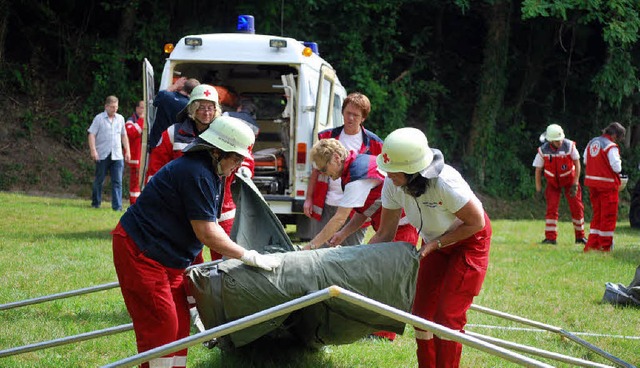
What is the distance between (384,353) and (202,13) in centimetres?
1694

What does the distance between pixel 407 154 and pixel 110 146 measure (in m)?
11.0

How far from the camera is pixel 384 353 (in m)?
6.00

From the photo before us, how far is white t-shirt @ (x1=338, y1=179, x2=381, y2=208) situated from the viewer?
598 centimetres

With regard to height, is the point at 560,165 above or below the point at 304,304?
below

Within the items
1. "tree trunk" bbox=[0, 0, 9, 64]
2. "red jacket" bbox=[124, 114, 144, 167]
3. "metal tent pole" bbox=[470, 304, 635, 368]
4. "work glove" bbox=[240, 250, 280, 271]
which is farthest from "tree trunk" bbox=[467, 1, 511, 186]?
"work glove" bbox=[240, 250, 280, 271]

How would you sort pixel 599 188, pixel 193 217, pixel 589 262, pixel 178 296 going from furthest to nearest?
pixel 599 188
pixel 589 262
pixel 178 296
pixel 193 217

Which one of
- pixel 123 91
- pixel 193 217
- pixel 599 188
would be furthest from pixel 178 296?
pixel 123 91

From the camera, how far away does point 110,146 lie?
14852 millimetres

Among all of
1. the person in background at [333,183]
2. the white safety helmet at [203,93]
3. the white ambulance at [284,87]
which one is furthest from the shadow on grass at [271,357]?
the white ambulance at [284,87]

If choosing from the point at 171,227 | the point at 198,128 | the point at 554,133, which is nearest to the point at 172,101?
the point at 198,128

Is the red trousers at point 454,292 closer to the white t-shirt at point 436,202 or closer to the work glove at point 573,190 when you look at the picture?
the white t-shirt at point 436,202

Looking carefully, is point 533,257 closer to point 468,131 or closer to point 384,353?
point 384,353

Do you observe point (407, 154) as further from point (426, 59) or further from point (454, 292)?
point (426, 59)

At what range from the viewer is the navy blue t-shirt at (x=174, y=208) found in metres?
4.40
